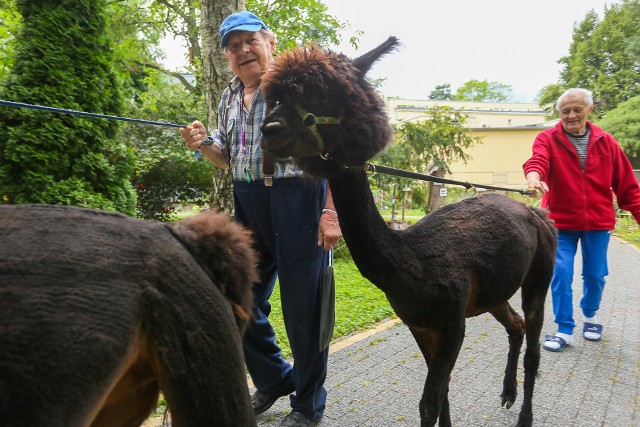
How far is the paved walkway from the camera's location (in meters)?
3.39

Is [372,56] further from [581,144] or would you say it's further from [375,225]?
[581,144]

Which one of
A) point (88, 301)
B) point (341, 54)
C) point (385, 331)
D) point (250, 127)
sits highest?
point (341, 54)

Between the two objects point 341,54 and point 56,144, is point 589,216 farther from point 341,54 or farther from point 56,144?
point 56,144

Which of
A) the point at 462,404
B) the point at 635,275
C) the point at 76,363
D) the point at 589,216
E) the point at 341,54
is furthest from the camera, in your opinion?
the point at 635,275

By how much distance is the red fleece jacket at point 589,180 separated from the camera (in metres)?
4.61

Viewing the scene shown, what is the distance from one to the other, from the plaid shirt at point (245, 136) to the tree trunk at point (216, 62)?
128 cm

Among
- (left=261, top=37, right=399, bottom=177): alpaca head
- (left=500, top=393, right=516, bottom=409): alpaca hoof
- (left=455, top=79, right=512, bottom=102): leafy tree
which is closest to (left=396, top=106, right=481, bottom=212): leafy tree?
(left=500, top=393, right=516, bottom=409): alpaca hoof

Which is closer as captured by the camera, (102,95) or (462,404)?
(462,404)

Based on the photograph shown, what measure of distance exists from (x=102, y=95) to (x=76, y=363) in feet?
15.8

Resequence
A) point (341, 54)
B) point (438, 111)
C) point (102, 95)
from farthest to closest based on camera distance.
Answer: point (438, 111) < point (102, 95) < point (341, 54)

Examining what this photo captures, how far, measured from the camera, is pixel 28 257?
3.43ft

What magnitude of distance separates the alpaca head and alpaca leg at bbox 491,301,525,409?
182 cm

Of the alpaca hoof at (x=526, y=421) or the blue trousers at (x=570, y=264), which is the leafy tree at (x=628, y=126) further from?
the alpaca hoof at (x=526, y=421)

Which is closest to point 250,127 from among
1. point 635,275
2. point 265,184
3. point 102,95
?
point 265,184
